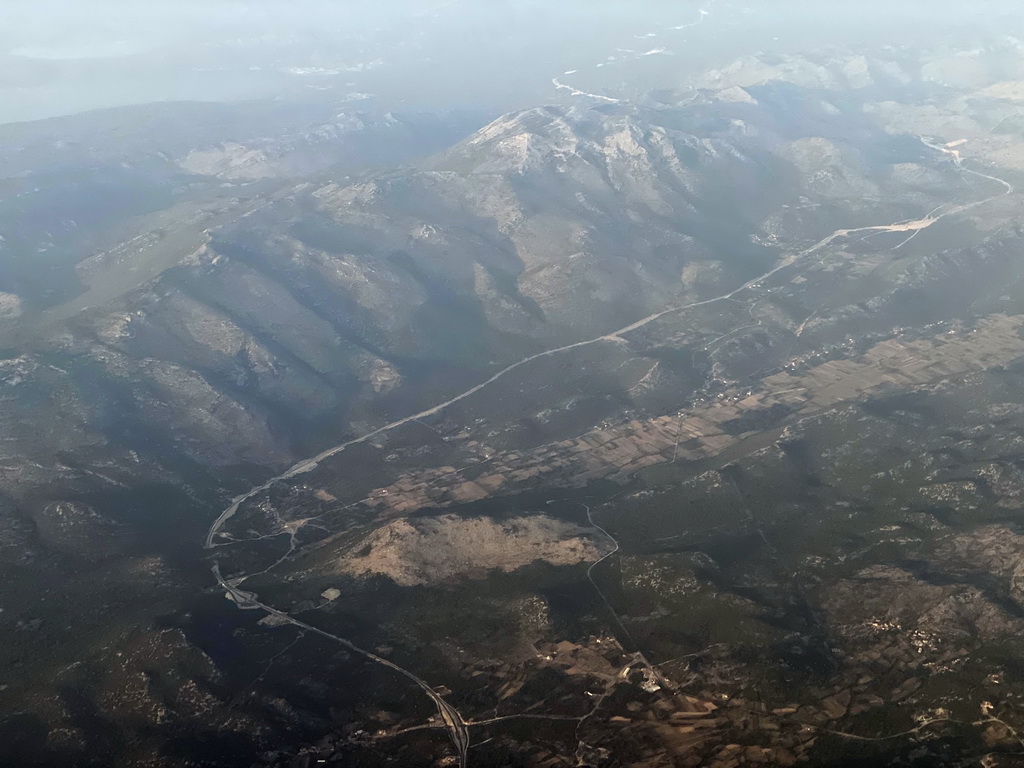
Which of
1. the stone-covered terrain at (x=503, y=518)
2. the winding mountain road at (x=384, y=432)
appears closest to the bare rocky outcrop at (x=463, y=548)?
the stone-covered terrain at (x=503, y=518)

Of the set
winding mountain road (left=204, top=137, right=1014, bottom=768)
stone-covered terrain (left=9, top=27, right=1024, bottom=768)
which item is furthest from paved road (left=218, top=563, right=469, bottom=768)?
stone-covered terrain (left=9, top=27, right=1024, bottom=768)

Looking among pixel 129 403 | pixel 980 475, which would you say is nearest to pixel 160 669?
pixel 129 403

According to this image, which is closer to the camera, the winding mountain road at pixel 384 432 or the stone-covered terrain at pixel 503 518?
the stone-covered terrain at pixel 503 518

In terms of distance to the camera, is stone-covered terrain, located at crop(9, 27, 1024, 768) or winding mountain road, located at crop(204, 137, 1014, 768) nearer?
stone-covered terrain, located at crop(9, 27, 1024, 768)

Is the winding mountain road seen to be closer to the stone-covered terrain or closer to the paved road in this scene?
the paved road

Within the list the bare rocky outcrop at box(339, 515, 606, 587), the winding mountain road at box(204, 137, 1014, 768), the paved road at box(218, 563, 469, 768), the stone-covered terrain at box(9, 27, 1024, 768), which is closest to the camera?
the paved road at box(218, 563, 469, 768)

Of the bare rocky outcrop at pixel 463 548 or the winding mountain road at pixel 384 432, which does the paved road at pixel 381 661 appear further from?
the bare rocky outcrop at pixel 463 548

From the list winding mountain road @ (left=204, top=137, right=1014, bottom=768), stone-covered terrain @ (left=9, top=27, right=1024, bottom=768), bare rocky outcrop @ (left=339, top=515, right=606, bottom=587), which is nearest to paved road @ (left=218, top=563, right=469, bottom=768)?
winding mountain road @ (left=204, top=137, right=1014, bottom=768)

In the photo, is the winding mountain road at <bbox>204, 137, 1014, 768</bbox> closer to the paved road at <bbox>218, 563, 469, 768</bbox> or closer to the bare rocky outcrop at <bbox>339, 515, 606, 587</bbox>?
the paved road at <bbox>218, 563, 469, 768</bbox>

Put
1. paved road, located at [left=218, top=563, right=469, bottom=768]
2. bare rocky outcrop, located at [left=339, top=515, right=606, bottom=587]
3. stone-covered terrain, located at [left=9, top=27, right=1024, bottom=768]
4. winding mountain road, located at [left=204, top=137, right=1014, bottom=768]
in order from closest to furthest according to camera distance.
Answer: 1. paved road, located at [left=218, top=563, right=469, bottom=768]
2. stone-covered terrain, located at [left=9, top=27, right=1024, bottom=768]
3. winding mountain road, located at [left=204, top=137, right=1014, bottom=768]
4. bare rocky outcrop, located at [left=339, top=515, right=606, bottom=587]

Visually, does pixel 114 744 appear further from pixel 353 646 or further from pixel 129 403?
pixel 129 403

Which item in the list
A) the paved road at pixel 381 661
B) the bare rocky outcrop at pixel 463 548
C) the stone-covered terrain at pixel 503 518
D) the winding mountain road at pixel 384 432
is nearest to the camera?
the paved road at pixel 381 661

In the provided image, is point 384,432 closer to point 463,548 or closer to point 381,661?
point 463,548
